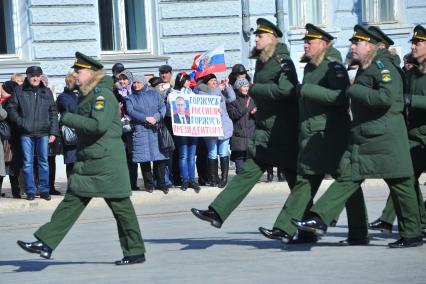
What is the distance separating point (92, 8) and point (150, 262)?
539 inches

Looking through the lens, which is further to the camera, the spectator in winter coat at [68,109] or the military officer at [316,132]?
the spectator in winter coat at [68,109]

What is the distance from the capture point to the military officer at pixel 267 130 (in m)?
13.3

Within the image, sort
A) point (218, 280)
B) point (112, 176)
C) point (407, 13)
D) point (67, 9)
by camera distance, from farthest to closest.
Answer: point (407, 13), point (67, 9), point (112, 176), point (218, 280)

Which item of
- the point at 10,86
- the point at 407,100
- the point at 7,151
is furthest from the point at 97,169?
the point at 10,86

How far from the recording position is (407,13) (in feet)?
98.1

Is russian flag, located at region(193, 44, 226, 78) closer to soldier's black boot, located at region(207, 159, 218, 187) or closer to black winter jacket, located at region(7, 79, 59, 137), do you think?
soldier's black boot, located at region(207, 159, 218, 187)

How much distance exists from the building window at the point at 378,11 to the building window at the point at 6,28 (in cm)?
A: 794

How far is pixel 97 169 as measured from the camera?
1226cm

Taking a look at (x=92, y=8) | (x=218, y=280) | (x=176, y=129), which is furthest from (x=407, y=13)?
(x=218, y=280)

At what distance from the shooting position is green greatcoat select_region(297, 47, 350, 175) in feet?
42.2

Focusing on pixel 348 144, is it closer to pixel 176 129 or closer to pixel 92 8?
pixel 176 129

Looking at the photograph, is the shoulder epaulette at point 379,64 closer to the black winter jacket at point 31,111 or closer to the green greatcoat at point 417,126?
the green greatcoat at point 417,126

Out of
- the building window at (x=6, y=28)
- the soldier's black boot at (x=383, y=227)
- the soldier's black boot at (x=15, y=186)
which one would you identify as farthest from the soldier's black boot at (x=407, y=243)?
the building window at (x=6, y=28)

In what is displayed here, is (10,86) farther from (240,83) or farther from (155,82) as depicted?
(240,83)
